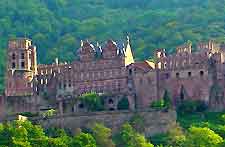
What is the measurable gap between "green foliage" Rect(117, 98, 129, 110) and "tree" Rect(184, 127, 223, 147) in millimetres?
11980

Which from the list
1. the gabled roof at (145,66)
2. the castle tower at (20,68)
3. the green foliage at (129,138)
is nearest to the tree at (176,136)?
the green foliage at (129,138)

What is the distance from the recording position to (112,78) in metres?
127

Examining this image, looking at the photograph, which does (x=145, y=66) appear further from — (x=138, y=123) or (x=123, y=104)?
(x=138, y=123)

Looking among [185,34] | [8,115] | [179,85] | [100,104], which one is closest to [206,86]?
[179,85]

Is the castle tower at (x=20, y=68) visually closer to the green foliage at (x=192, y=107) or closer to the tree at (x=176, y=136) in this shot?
the green foliage at (x=192, y=107)

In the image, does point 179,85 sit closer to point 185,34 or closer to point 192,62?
point 192,62

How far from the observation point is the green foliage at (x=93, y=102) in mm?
124000

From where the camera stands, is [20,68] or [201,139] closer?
[201,139]

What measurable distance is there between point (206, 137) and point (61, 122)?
17085 millimetres

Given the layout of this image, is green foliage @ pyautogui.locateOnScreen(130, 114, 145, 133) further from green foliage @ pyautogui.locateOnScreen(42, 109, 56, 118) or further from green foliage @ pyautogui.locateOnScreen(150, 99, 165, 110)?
green foliage @ pyautogui.locateOnScreen(42, 109, 56, 118)

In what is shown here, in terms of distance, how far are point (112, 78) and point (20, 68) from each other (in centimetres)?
1165

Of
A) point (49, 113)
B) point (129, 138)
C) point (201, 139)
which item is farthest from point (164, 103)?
point (49, 113)

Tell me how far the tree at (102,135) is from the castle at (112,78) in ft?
20.3

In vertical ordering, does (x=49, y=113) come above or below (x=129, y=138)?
above
